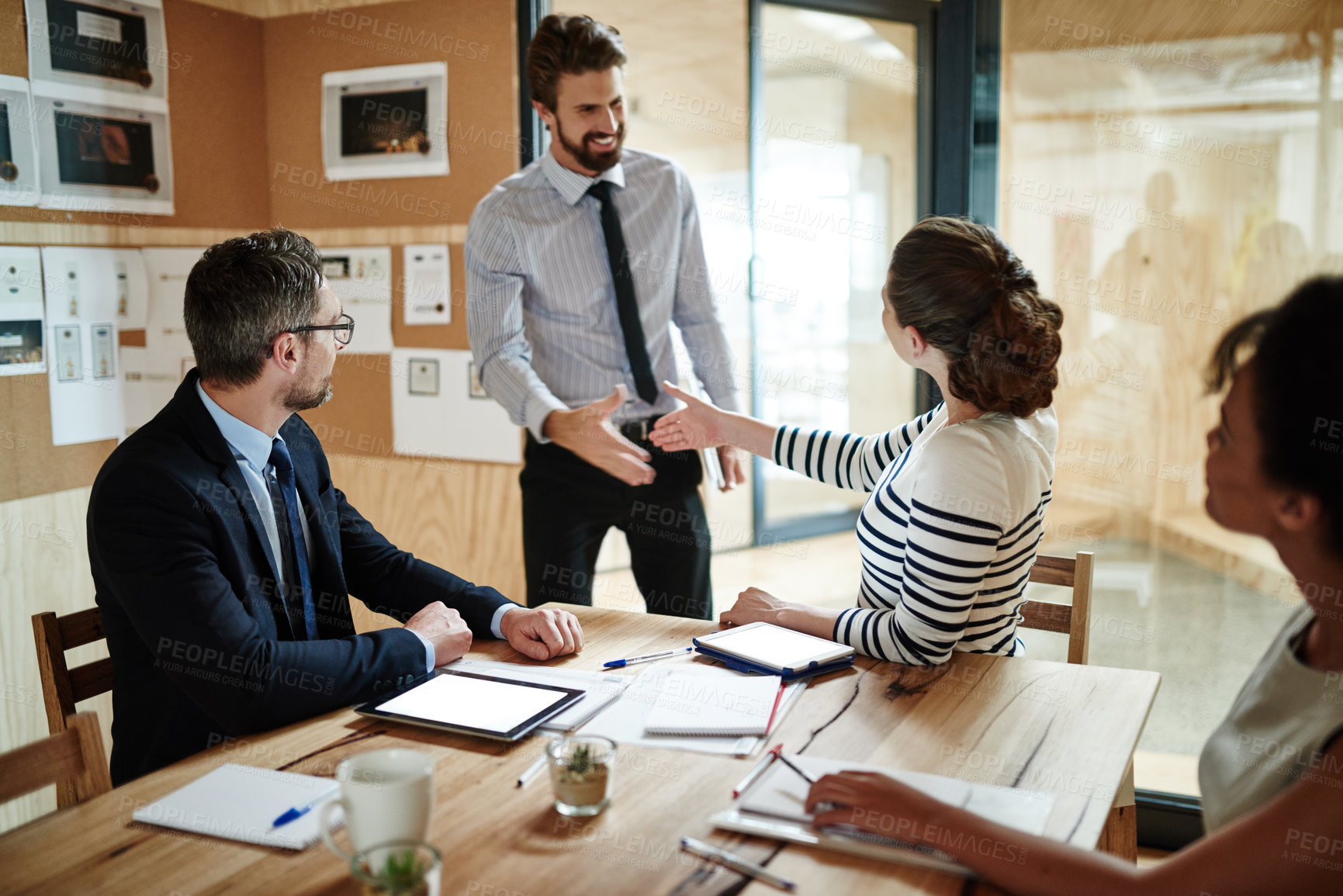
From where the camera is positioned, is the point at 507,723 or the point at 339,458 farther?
the point at 339,458

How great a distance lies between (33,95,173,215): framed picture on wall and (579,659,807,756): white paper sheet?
2.31 metres

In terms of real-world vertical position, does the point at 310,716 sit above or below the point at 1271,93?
below

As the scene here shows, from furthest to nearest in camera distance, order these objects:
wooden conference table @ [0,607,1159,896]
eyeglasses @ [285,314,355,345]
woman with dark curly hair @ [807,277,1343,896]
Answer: eyeglasses @ [285,314,355,345] < wooden conference table @ [0,607,1159,896] < woman with dark curly hair @ [807,277,1343,896]

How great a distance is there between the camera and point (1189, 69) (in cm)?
250

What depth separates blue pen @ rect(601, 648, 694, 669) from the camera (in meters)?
1.56

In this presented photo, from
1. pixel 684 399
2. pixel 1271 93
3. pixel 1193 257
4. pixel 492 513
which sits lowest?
pixel 492 513

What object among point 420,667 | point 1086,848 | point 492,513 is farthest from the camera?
point 492,513

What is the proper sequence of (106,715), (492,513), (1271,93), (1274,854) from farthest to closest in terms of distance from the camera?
(492,513), (106,715), (1271,93), (1274,854)

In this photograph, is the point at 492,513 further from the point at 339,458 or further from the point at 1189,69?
the point at 1189,69

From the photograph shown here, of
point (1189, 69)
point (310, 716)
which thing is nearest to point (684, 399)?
point (310, 716)

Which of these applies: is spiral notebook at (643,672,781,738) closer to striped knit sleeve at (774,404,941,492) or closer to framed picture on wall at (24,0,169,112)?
striped knit sleeve at (774,404,941,492)

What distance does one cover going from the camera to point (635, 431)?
2547 millimetres

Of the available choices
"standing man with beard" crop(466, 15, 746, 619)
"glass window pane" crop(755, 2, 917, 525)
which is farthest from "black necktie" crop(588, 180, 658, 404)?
"glass window pane" crop(755, 2, 917, 525)

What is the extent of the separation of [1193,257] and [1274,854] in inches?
80.1
